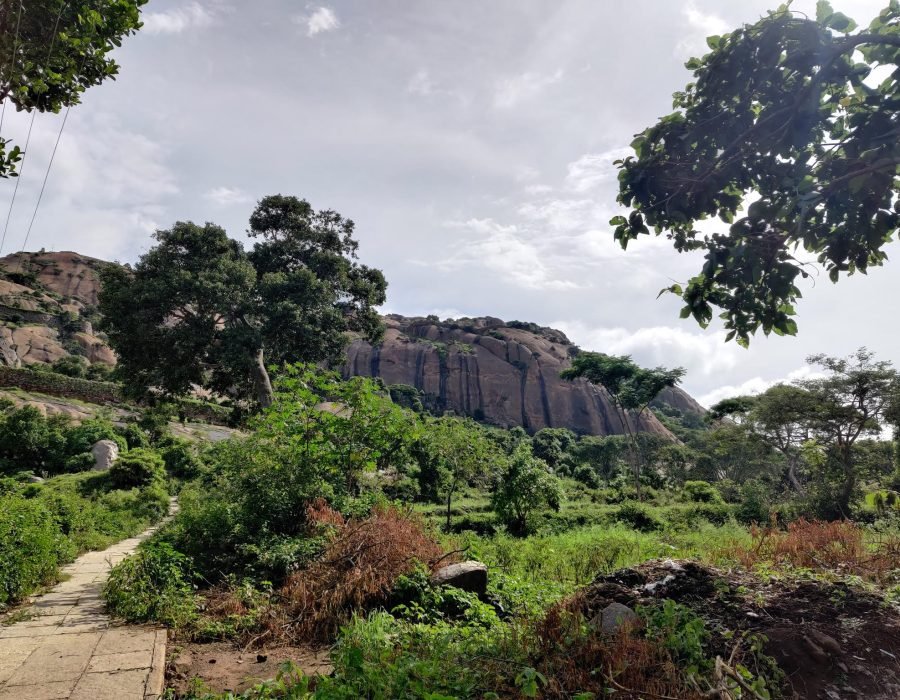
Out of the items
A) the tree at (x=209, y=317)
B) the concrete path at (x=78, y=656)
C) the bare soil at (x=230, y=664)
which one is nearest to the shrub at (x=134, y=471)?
the tree at (x=209, y=317)

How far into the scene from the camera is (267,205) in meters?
16.7

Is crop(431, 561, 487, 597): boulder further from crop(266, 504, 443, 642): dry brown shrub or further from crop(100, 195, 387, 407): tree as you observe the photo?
crop(100, 195, 387, 407): tree

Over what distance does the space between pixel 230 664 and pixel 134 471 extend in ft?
48.8

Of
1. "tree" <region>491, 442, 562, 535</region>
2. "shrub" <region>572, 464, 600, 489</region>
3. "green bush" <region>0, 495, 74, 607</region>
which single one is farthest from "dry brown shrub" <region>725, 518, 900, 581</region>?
"shrub" <region>572, 464, 600, 489</region>

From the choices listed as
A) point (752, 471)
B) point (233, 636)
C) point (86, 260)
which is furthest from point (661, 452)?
point (86, 260)

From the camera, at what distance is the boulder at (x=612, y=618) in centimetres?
349

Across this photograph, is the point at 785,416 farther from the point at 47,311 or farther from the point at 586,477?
the point at 47,311

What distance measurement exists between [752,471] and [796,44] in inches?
1648

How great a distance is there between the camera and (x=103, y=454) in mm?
19562

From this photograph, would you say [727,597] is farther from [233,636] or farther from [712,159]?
[233,636]

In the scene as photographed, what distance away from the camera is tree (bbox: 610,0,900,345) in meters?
3.68

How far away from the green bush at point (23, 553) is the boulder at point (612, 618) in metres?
5.71

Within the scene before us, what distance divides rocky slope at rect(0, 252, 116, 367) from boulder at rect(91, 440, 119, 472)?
28750 millimetres

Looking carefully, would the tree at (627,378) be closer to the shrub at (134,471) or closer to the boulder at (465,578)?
the shrub at (134,471)
